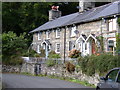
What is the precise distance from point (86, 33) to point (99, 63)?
10.6 metres

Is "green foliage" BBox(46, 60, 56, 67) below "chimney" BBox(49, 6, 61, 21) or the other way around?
below

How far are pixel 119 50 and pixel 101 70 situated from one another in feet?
12.7

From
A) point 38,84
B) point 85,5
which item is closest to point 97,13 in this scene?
point 85,5

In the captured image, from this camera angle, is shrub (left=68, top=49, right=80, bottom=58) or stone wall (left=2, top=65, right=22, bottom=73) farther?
stone wall (left=2, top=65, right=22, bottom=73)

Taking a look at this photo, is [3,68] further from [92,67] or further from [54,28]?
[92,67]

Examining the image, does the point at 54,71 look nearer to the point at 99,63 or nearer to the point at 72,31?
the point at 72,31

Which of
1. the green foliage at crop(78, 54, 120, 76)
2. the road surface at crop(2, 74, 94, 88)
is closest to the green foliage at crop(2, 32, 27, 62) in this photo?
the road surface at crop(2, 74, 94, 88)

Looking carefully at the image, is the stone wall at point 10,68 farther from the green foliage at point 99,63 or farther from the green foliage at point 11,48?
the green foliage at point 99,63

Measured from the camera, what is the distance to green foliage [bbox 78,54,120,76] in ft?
51.4

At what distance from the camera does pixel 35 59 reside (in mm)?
27375

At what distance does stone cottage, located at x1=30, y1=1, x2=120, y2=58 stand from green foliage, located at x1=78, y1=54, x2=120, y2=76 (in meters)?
4.51

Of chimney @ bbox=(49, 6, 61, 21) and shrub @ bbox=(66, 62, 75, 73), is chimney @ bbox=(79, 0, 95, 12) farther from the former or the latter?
shrub @ bbox=(66, 62, 75, 73)

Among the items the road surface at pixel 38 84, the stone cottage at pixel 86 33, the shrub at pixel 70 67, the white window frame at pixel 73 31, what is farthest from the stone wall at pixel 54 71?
the white window frame at pixel 73 31

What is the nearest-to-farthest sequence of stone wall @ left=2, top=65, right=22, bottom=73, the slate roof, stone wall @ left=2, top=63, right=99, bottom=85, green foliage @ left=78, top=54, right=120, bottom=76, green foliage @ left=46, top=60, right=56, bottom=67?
green foliage @ left=78, top=54, right=120, bottom=76, stone wall @ left=2, top=63, right=99, bottom=85, the slate roof, green foliage @ left=46, top=60, right=56, bottom=67, stone wall @ left=2, top=65, right=22, bottom=73
